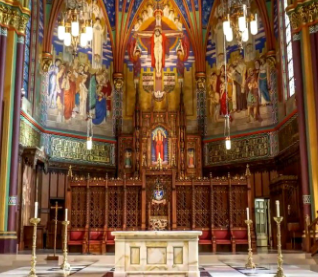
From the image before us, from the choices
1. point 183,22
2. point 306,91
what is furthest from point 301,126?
point 183,22

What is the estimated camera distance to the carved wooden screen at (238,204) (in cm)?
1917

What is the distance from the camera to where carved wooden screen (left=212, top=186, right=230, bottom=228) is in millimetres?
19281

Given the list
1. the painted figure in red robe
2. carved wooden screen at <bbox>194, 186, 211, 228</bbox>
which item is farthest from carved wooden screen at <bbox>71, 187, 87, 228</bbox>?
the painted figure in red robe

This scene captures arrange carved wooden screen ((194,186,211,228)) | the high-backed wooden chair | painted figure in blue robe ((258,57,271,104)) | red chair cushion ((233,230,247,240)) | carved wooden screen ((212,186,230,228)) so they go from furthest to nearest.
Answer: painted figure in blue robe ((258,57,271,104)) < carved wooden screen ((194,186,211,228)) < carved wooden screen ((212,186,230,228)) < red chair cushion ((233,230,247,240)) < the high-backed wooden chair

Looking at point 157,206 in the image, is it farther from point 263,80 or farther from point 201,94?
point 201,94

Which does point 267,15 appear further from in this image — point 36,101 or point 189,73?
point 36,101

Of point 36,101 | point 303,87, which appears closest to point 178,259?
point 303,87

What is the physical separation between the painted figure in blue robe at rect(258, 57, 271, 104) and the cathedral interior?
0.08 m

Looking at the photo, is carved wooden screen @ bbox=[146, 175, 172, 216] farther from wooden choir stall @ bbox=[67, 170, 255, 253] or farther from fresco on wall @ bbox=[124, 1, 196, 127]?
fresco on wall @ bbox=[124, 1, 196, 127]

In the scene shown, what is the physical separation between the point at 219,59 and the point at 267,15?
12.4 ft

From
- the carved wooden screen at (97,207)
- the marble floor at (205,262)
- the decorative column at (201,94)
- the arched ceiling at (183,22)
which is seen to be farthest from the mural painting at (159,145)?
the marble floor at (205,262)

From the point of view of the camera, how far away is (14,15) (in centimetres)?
1889

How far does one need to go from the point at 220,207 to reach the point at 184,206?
1.50 metres

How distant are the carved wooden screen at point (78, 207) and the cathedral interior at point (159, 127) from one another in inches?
1.7
